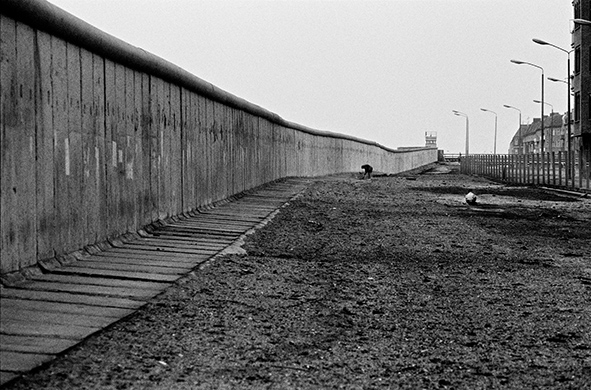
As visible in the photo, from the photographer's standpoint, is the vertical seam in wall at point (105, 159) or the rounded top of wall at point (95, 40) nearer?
the rounded top of wall at point (95, 40)

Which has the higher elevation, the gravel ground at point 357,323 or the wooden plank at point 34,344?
the wooden plank at point 34,344

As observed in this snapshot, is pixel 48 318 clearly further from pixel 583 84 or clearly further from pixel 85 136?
pixel 583 84

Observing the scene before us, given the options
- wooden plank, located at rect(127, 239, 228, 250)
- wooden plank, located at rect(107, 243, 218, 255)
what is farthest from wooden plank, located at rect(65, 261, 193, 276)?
wooden plank, located at rect(127, 239, 228, 250)

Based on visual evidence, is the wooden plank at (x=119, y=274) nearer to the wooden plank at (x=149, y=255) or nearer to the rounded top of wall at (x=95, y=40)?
the wooden plank at (x=149, y=255)

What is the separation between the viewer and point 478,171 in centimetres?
6862

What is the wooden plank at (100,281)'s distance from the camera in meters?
6.53

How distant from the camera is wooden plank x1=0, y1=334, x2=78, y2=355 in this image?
15.2ft

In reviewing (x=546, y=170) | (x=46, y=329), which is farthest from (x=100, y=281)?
(x=546, y=170)

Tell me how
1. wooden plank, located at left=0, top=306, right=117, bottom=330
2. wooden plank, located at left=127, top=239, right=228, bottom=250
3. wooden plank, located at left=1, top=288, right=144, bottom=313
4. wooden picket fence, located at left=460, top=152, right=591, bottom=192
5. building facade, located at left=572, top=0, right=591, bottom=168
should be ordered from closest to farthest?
wooden plank, located at left=0, top=306, right=117, bottom=330 → wooden plank, located at left=1, top=288, right=144, bottom=313 → wooden plank, located at left=127, top=239, right=228, bottom=250 → wooden picket fence, located at left=460, top=152, right=591, bottom=192 → building facade, located at left=572, top=0, right=591, bottom=168

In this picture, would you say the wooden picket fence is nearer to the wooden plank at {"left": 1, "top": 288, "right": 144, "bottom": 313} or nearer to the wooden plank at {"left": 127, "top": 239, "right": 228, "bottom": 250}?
the wooden plank at {"left": 127, "top": 239, "right": 228, "bottom": 250}

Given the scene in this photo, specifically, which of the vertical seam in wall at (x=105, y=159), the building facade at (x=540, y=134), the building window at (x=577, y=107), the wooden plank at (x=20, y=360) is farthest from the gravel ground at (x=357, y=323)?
the building facade at (x=540, y=134)

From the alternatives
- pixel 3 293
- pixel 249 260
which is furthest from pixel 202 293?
pixel 249 260

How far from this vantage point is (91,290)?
20.9 feet

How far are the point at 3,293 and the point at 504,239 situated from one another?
826cm
